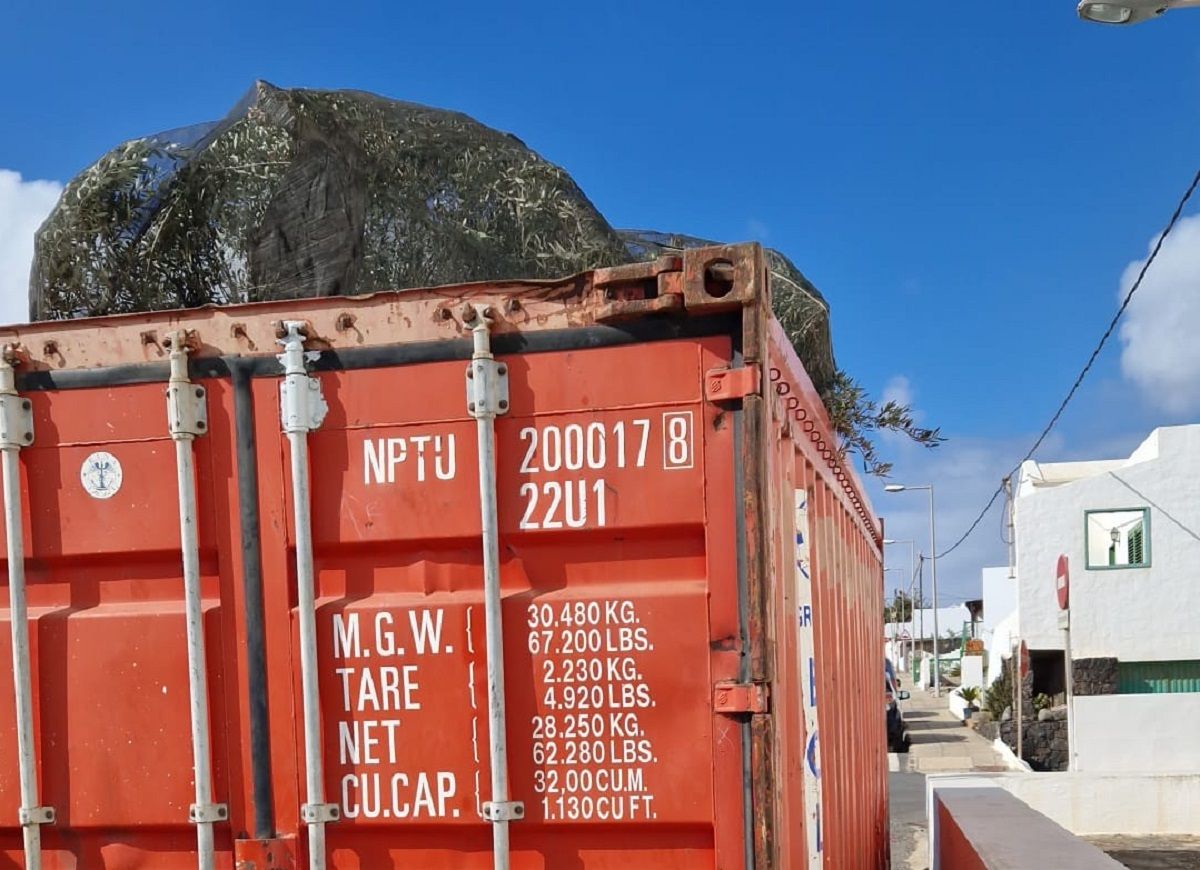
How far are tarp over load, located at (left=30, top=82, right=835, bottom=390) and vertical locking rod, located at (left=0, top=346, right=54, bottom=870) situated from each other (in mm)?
3387

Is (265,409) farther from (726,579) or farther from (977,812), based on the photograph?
(977,812)

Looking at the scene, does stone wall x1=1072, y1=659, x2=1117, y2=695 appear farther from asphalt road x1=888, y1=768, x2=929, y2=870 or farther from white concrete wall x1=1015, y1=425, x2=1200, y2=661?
asphalt road x1=888, y1=768, x2=929, y2=870

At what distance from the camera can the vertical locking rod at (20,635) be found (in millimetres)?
3441

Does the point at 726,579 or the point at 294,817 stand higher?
the point at 726,579

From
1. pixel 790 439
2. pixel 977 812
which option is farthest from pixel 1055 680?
pixel 790 439

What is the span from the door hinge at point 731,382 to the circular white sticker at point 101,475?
1.75 meters

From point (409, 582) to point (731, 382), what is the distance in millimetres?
1058

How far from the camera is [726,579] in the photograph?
3.16 metres

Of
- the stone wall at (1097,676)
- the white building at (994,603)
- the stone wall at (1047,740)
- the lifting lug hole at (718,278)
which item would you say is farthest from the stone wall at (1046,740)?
the lifting lug hole at (718,278)

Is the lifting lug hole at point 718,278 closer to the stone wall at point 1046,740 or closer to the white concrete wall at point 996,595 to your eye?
the stone wall at point 1046,740

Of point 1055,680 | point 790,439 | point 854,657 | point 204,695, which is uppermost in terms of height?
point 790,439

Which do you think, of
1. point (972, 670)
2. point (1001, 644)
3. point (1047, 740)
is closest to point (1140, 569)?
point (1047, 740)

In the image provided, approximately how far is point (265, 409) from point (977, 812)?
518 cm

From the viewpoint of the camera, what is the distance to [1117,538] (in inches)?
925
